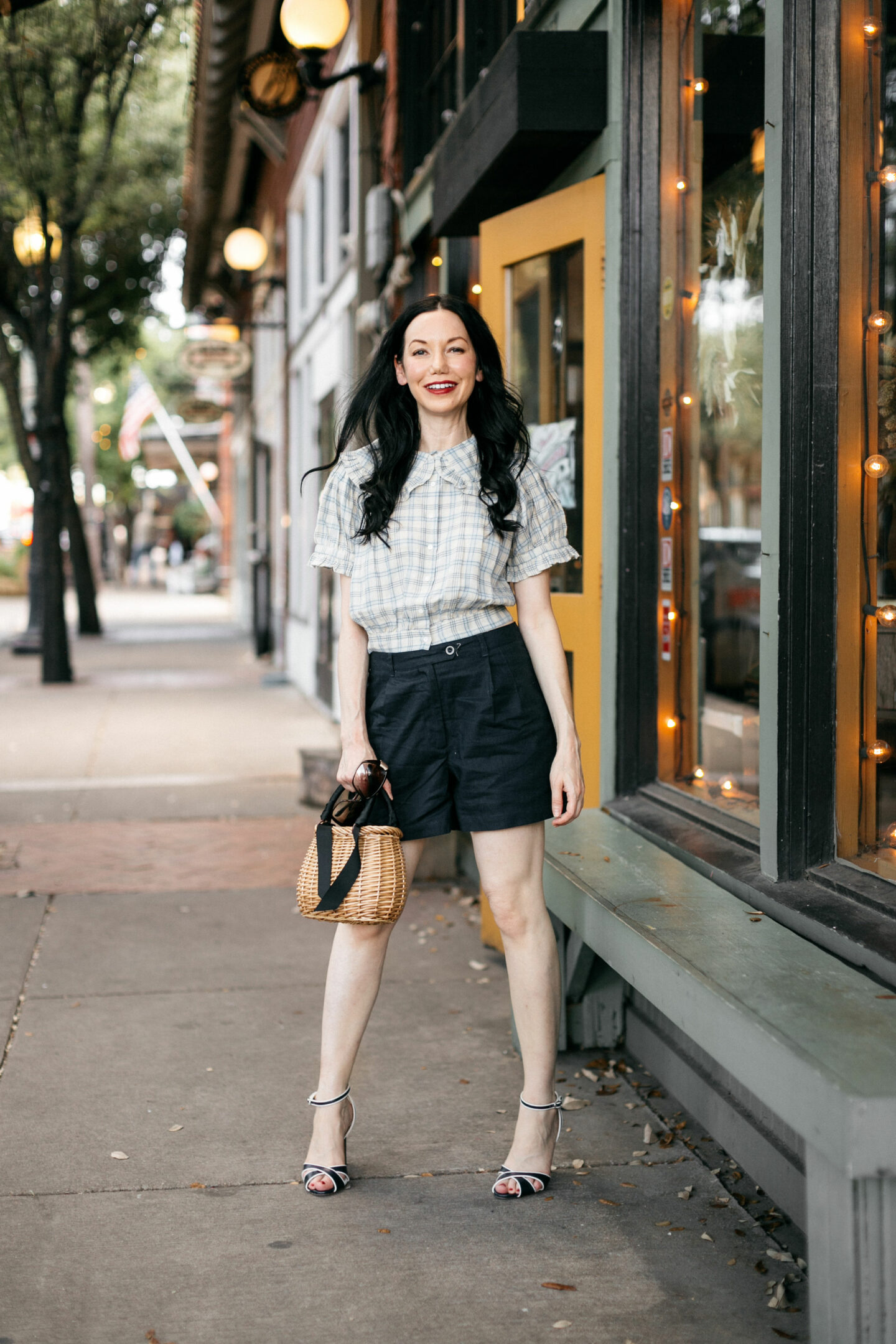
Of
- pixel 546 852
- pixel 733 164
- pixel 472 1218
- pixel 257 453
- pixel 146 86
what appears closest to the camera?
pixel 472 1218

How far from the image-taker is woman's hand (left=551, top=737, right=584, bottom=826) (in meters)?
3.07

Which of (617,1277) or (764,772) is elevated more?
(764,772)

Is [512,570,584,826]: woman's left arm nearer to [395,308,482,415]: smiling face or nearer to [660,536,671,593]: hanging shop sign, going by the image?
[395,308,482,415]: smiling face

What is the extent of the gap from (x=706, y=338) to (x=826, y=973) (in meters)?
2.57

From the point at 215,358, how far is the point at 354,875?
15553 millimetres

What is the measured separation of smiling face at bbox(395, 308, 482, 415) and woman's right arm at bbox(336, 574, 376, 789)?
455mm

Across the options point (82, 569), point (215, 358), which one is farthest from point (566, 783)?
point (82, 569)

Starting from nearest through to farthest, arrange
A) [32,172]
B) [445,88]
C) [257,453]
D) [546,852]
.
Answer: [546,852] < [445,88] < [32,172] < [257,453]

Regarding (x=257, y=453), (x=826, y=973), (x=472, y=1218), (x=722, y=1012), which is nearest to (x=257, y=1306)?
(x=472, y=1218)

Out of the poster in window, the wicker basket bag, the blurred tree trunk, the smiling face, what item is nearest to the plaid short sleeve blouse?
the smiling face

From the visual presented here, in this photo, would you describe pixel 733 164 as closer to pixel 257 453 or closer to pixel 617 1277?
pixel 617 1277

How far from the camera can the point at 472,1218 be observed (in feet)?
10.1

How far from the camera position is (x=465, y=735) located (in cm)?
309

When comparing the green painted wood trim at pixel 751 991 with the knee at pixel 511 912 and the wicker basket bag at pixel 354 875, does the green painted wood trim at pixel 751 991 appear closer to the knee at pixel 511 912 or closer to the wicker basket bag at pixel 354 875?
the knee at pixel 511 912
